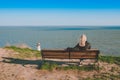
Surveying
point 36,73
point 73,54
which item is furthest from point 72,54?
point 36,73

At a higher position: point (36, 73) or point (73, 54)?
point (73, 54)

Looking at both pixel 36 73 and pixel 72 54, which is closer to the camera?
pixel 36 73

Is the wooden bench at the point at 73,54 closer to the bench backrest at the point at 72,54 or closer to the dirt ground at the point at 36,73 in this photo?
the bench backrest at the point at 72,54

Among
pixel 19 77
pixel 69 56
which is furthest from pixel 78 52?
pixel 19 77

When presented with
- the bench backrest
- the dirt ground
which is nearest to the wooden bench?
the bench backrest

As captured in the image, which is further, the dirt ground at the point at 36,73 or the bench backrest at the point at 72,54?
the bench backrest at the point at 72,54

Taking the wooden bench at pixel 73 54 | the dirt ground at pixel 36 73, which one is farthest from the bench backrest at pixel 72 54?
the dirt ground at pixel 36 73

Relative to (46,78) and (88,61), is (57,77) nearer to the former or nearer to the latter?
(46,78)

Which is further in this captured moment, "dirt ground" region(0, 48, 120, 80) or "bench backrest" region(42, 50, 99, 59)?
"bench backrest" region(42, 50, 99, 59)

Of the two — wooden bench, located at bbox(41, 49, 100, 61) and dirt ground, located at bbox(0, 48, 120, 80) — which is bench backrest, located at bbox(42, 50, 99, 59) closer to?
wooden bench, located at bbox(41, 49, 100, 61)

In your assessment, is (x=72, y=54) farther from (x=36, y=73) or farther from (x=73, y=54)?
(x=36, y=73)

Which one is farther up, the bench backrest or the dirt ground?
the bench backrest

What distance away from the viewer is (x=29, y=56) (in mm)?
18062

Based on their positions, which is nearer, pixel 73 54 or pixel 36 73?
pixel 36 73
